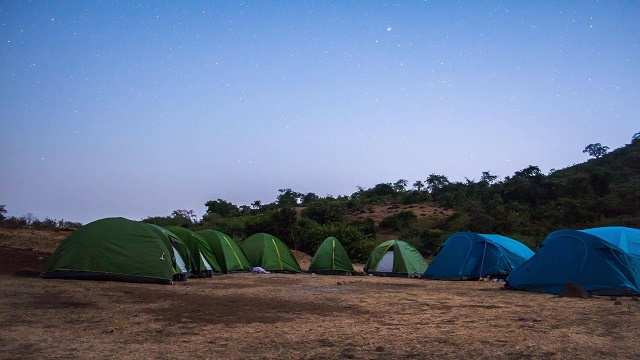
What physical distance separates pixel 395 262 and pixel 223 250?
7.13 meters

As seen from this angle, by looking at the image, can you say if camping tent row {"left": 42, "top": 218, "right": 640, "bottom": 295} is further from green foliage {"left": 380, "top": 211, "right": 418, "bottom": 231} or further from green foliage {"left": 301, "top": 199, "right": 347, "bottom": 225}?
green foliage {"left": 380, "top": 211, "right": 418, "bottom": 231}

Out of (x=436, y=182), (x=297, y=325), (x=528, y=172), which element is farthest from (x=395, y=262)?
(x=436, y=182)

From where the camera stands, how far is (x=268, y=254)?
20.8 m

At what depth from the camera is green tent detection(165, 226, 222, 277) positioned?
16.6 meters

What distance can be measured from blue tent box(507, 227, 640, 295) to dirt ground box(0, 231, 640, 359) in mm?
926

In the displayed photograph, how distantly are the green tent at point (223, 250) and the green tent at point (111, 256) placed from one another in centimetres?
560

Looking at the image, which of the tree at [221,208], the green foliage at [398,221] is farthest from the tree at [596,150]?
the tree at [221,208]

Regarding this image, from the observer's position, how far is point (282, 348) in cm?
541

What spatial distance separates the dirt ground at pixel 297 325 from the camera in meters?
5.21

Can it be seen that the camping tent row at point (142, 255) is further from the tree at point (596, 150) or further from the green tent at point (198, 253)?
the tree at point (596, 150)

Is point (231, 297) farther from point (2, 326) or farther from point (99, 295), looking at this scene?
point (2, 326)

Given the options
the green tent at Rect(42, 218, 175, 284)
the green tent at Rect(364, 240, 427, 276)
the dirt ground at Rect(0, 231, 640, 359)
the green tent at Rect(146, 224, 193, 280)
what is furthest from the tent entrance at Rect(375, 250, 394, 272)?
the green tent at Rect(42, 218, 175, 284)

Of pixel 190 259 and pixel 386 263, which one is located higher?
pixel 190 259

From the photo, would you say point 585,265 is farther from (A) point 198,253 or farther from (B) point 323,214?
(B) point 323,214
